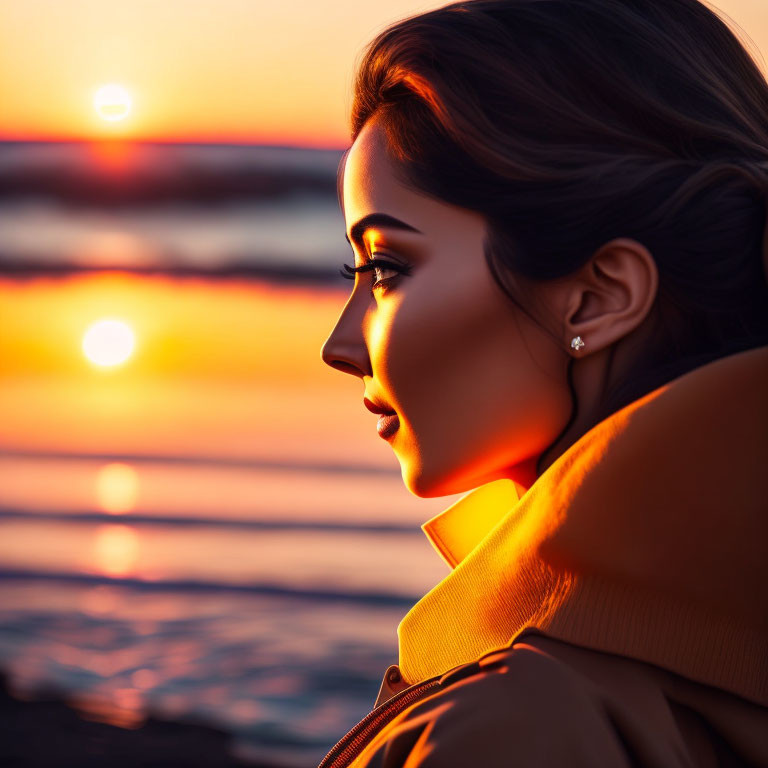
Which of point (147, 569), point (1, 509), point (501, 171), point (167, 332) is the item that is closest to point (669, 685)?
point (501, 171)

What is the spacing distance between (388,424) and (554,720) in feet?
1.60

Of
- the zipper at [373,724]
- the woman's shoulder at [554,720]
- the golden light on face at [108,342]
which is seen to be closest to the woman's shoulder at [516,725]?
the woman's shoulder at [554,720]

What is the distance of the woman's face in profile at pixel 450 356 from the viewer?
1326 mm

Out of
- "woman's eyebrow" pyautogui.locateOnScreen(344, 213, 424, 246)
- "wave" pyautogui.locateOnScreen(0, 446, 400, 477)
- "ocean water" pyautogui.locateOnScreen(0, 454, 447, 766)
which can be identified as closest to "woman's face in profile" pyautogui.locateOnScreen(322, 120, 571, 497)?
"woman's eyebrow" pyautogui.locateOnScreen(344, 213, 424, 246)

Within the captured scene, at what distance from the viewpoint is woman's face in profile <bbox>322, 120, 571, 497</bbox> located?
1326mm

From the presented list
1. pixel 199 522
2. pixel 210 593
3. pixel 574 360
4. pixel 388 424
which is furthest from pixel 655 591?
pixel 199 522

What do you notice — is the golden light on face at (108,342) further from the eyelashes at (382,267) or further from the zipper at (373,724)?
the zipper at (373,724)

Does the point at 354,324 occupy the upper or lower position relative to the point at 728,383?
upper

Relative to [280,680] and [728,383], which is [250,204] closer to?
[280,680]

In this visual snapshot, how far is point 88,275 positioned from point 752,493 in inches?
377

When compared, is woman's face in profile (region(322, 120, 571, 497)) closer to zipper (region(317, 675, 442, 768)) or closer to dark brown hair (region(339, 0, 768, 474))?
dark brown hair (region(339, 0, 768, 474))

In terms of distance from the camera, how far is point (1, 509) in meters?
6.35

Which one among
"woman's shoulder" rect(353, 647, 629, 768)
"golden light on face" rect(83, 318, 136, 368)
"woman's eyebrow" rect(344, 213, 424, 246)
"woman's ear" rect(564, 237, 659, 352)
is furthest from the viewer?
"golden light on face" rect(83, 318, 136, 368)

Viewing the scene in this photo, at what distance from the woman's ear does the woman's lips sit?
0.24 metres
